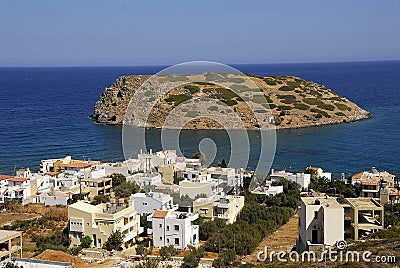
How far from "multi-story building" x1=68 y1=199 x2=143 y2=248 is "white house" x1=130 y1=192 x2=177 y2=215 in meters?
1.58

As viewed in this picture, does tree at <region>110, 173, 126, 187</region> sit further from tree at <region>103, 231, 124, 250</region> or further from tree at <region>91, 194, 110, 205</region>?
tree at <region>103, 231, 124, 250</region>

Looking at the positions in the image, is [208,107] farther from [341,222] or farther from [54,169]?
[341,222]

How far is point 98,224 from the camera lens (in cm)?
1603

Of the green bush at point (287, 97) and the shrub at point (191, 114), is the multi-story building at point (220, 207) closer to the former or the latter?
the shrub at point (191, 114)

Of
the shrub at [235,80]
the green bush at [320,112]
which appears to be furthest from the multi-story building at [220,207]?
the green bush at [320,112]

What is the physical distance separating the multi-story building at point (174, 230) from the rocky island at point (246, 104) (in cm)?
2921

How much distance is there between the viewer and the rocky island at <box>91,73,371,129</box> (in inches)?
1843

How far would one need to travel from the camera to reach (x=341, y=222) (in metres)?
13.6

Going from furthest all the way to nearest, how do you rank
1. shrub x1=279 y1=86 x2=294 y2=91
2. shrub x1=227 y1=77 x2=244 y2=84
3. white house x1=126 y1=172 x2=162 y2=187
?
shrub x1=279 y1=86 x2=294 y2=91 → shrub x1=227 y1=77 x2=244 y2=84 → white house x1=126 y1=172 x2=162 y2=187

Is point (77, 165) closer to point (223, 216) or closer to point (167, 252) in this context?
point (223, 216)

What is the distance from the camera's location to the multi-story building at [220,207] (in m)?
17.5

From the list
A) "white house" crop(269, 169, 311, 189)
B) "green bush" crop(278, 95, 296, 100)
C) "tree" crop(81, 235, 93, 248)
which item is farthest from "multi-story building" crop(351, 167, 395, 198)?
"green bush" crop(278, 95, 296, 100)

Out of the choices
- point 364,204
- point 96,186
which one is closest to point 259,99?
point 96,186

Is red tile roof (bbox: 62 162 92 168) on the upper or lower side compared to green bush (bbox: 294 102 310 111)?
lower
